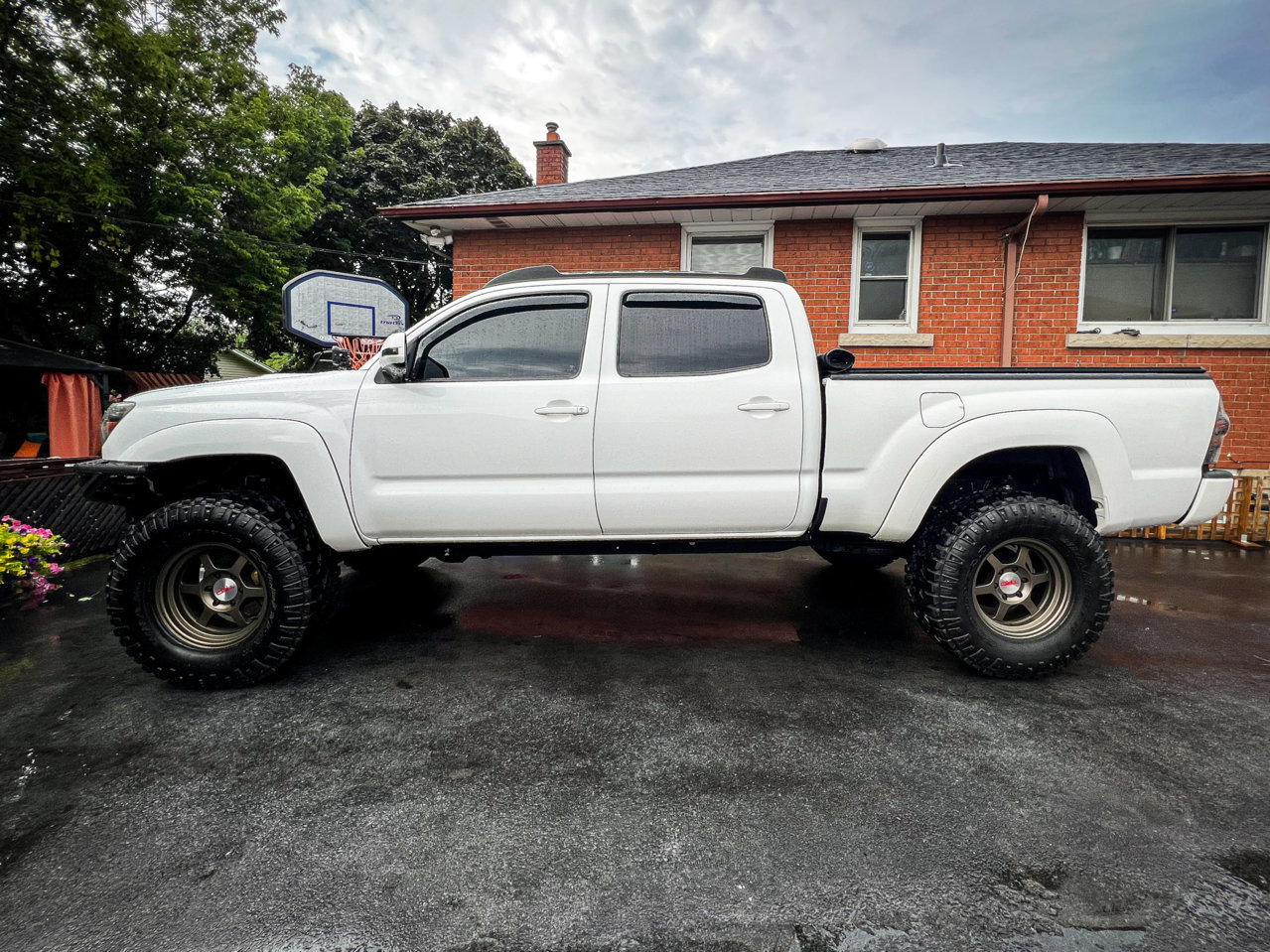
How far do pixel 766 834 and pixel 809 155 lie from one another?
10.9 metres

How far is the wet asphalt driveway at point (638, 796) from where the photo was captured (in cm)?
166

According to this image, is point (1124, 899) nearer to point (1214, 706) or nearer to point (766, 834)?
point (766, 834)

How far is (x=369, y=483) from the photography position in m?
3.05

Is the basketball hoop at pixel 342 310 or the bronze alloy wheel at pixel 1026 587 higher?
the basketball hoop at pixel 342 310

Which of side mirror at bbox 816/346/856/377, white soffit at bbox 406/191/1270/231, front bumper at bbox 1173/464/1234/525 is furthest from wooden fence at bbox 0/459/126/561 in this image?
front bumper at bbox 1173/464/1234/525

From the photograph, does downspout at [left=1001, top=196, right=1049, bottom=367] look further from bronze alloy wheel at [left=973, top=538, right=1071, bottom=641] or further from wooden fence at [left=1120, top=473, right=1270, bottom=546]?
bronze alloy wheel at [left=973, top=538, right=1071, bottom=641]

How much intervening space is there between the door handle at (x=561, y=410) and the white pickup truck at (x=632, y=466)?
0.4 inches

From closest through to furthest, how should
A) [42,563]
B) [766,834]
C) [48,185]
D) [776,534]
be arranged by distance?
1. [766,834]
2. [776,534]
3. [42,563]
4. [48,185]

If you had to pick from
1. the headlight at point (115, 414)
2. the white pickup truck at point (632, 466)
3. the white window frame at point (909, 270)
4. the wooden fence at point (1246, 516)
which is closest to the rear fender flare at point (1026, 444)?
the white pickup truck at point (632, 466)

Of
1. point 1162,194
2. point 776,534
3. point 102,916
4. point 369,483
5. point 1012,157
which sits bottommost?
point 102,916

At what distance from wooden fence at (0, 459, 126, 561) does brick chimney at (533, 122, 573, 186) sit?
824 cm

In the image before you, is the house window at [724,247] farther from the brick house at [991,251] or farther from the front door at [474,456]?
the front door at [474,456]

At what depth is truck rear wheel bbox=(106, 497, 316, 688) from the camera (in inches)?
116

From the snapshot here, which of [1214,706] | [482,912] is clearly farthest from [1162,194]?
[482,912]
